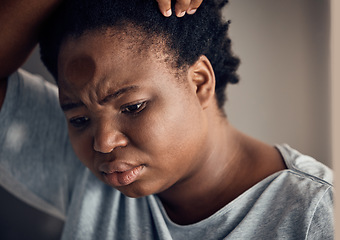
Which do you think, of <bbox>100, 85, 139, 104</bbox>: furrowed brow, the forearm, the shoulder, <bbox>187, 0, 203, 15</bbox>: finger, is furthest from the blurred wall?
the forearm

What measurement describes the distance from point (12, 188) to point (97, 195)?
0.25 metres

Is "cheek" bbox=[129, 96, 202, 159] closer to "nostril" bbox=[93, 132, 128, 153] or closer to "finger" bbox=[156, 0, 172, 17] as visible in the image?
"nostril" bbox=[93, 132, 128, 153]

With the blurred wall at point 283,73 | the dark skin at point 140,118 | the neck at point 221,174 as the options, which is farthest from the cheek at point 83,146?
the blurred wall at point 283,73

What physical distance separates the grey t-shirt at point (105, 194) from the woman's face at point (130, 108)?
143 mm

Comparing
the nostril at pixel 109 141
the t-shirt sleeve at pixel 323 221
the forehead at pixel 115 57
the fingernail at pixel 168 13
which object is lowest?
the t-shirt sleeve at pixel 323 221

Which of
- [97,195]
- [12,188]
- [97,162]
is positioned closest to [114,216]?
[97,195]

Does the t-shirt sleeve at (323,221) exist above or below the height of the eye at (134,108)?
below

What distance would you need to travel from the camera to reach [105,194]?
98 centimetres

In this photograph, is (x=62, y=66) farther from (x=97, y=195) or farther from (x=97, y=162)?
(x=97, y=195)

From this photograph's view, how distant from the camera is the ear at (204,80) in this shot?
78cm

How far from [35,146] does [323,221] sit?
667 mm

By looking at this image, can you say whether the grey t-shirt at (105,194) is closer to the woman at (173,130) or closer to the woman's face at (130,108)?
the woman at (173,130)

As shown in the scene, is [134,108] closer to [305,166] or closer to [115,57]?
[115,57]

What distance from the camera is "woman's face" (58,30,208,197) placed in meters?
0.71
